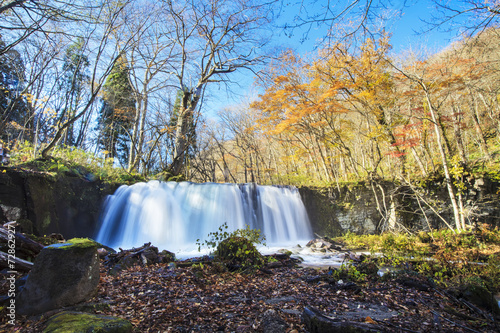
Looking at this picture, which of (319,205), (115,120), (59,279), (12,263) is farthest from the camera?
(115,120)

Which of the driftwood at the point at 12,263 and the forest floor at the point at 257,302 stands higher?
the driftwood at the point at 12,263

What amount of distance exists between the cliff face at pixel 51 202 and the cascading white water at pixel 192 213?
58 cm

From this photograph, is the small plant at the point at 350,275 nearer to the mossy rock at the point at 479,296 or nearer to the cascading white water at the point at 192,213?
the mossy rock at the point at 479,296

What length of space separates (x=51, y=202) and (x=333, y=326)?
903cm

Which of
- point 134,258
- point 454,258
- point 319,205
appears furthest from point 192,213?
point 454,258

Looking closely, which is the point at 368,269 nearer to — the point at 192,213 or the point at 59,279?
the point at 59,279

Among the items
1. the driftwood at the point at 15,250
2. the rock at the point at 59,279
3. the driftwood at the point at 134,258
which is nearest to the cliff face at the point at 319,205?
the driftwood at the point at 134,258

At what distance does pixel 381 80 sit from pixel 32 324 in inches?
433

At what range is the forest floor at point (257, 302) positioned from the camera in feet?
7.13

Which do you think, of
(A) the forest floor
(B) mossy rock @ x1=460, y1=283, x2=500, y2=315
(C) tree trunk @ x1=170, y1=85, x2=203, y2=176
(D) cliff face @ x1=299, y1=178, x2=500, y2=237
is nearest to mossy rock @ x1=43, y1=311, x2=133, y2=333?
(A) the forest floor

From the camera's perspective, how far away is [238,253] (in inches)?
185

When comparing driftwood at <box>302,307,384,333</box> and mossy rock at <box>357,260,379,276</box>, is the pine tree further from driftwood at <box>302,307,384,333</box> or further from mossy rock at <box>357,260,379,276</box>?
mossy rock at <box>357,260,379,276</box>

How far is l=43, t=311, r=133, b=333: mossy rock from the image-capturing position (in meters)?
1.68

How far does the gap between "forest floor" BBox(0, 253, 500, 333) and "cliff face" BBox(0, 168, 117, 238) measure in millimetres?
4668
